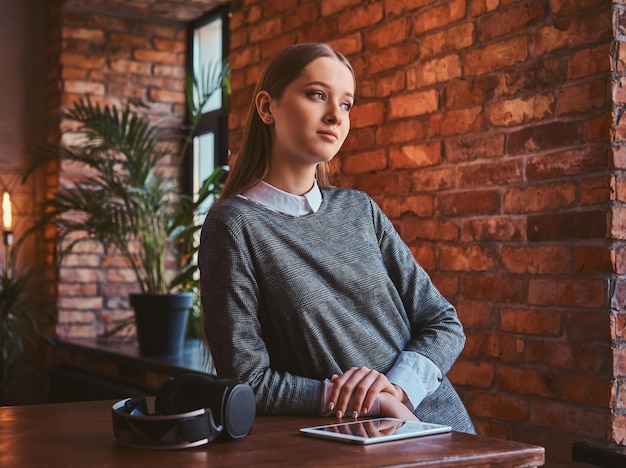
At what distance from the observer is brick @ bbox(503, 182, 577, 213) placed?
242 centimetres

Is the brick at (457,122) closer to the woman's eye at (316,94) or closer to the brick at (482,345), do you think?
the brick at (482,345)

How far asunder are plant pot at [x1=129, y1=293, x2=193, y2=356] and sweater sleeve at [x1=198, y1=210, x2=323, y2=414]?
119 inches

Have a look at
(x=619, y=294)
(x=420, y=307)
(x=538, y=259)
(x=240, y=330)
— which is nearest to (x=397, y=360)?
(x=420, y=307)

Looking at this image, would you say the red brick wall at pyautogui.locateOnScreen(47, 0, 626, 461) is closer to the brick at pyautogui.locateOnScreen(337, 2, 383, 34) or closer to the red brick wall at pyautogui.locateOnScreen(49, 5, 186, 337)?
the brick at pyautogui.locateOnScreen(337, 2, 383, 34)

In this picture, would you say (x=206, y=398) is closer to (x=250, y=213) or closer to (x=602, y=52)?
(x=250, y=213)

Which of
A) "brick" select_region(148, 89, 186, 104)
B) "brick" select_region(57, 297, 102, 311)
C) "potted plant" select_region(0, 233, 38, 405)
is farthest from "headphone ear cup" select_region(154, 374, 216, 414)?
"brick" select_region(148, 89, 186, 104)

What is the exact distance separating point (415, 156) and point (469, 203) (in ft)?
1.05

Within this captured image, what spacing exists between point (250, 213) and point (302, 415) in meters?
0.38

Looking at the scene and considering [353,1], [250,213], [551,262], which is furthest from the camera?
[353,1]

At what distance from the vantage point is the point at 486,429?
8.87 ft

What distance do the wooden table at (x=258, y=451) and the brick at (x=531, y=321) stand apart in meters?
1.22

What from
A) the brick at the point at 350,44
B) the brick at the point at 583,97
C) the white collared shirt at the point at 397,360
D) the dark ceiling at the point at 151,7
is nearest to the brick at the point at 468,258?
the brick at the point at 583,97

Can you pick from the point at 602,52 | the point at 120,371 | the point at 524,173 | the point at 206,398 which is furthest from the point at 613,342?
the point at 120,371

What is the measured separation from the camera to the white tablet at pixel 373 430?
1.27 metres
